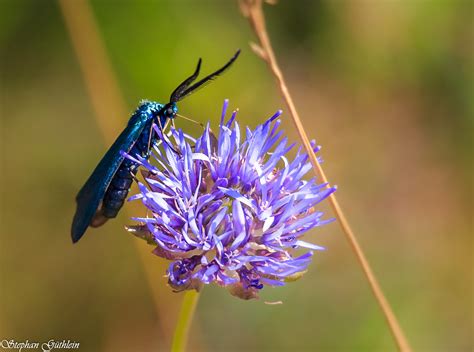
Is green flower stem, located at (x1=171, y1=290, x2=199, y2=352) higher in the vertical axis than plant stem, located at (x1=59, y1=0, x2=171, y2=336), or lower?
lower

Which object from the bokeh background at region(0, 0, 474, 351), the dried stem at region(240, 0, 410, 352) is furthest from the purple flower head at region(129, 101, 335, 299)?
the bokeh background at region(0, 0, 474, 351)

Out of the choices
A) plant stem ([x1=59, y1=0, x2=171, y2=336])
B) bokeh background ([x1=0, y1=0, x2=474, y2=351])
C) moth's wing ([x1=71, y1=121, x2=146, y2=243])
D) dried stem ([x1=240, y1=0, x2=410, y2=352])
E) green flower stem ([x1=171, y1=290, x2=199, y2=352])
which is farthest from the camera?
bokeh background ([x1=0, y1=0, x2=474, y2=351])

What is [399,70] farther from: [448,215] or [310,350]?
[310,350]

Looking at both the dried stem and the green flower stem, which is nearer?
the dried stem

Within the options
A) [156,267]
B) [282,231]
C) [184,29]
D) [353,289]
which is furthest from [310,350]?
[184,29]

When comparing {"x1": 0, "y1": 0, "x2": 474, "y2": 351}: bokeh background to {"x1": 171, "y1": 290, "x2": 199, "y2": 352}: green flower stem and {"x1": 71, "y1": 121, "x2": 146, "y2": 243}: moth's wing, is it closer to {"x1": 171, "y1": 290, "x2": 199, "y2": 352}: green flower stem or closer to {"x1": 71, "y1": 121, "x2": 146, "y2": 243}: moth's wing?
{"x1": 71, "y1": 121, "x2": 146, "y2": 243}: moth's wing

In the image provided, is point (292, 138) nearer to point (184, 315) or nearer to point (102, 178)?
point (102, 178)

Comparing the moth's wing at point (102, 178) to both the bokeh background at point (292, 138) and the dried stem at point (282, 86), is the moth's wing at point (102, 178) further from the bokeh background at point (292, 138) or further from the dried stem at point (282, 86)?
the bokeh background at point (292, 138)
